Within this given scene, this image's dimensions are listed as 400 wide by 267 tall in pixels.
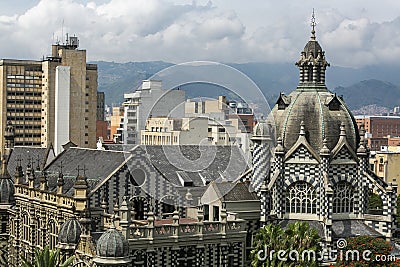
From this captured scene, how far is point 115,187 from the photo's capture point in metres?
69.5

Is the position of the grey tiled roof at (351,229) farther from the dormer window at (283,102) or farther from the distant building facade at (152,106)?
the distant building facade at (152,106)

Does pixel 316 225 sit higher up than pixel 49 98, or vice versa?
pixel 49 98

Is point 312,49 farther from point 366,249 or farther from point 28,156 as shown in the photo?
point 28,156

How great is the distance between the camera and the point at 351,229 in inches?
2525

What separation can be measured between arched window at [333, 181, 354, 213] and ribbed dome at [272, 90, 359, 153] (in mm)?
3176

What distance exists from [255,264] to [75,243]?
1396cm

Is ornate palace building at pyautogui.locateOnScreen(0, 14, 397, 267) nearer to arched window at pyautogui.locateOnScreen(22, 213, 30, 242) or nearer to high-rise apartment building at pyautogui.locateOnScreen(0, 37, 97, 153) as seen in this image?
arched window at pyautogui.locateOnScreen(22, 213, 30, 242)

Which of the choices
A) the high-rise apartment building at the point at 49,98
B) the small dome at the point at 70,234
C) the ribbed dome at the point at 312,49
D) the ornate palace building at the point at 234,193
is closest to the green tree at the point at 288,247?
the ornate palace building at the point at 234,193

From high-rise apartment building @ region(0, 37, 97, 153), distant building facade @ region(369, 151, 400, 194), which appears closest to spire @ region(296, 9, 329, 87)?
distant building facade @ region(369, 151, 400, 194)

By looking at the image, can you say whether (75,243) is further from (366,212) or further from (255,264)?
(366,212)

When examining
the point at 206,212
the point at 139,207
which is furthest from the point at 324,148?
the point at 139,207

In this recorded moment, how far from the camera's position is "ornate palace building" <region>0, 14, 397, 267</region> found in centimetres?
6006

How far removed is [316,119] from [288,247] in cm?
1593

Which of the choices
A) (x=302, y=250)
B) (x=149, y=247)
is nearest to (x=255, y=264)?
(x=302, y=250)
